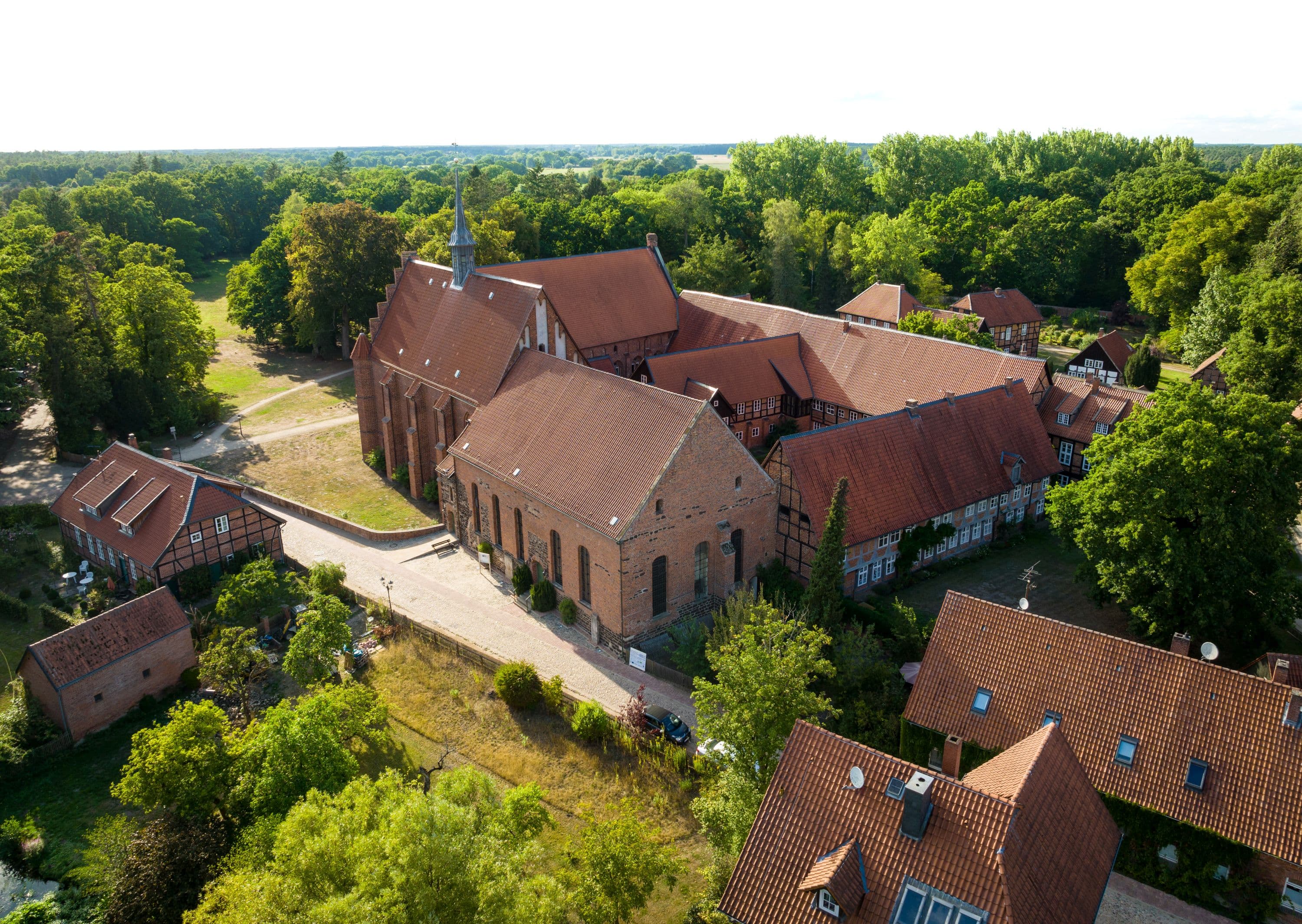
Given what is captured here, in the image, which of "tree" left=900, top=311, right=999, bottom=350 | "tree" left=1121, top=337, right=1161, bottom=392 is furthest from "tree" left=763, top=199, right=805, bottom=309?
"tree" left=1121, top=337, right=1161, bottom=392

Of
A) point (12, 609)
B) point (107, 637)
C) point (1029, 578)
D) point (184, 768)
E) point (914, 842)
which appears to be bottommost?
point (12, 609)

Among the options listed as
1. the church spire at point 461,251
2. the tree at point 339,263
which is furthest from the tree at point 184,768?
the tree at point 339,263

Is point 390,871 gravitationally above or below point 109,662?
above

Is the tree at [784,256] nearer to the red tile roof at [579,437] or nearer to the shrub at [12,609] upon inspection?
the red tile roof at [579,437]

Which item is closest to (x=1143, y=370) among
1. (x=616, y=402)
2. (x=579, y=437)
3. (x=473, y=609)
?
(x=616, y=402)

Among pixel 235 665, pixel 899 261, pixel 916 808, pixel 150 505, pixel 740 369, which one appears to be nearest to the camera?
Answer: pixel 916 808

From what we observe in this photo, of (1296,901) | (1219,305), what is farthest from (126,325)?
(1219,305)

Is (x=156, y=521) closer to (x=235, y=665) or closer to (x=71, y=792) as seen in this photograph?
(x=235, y=665)
